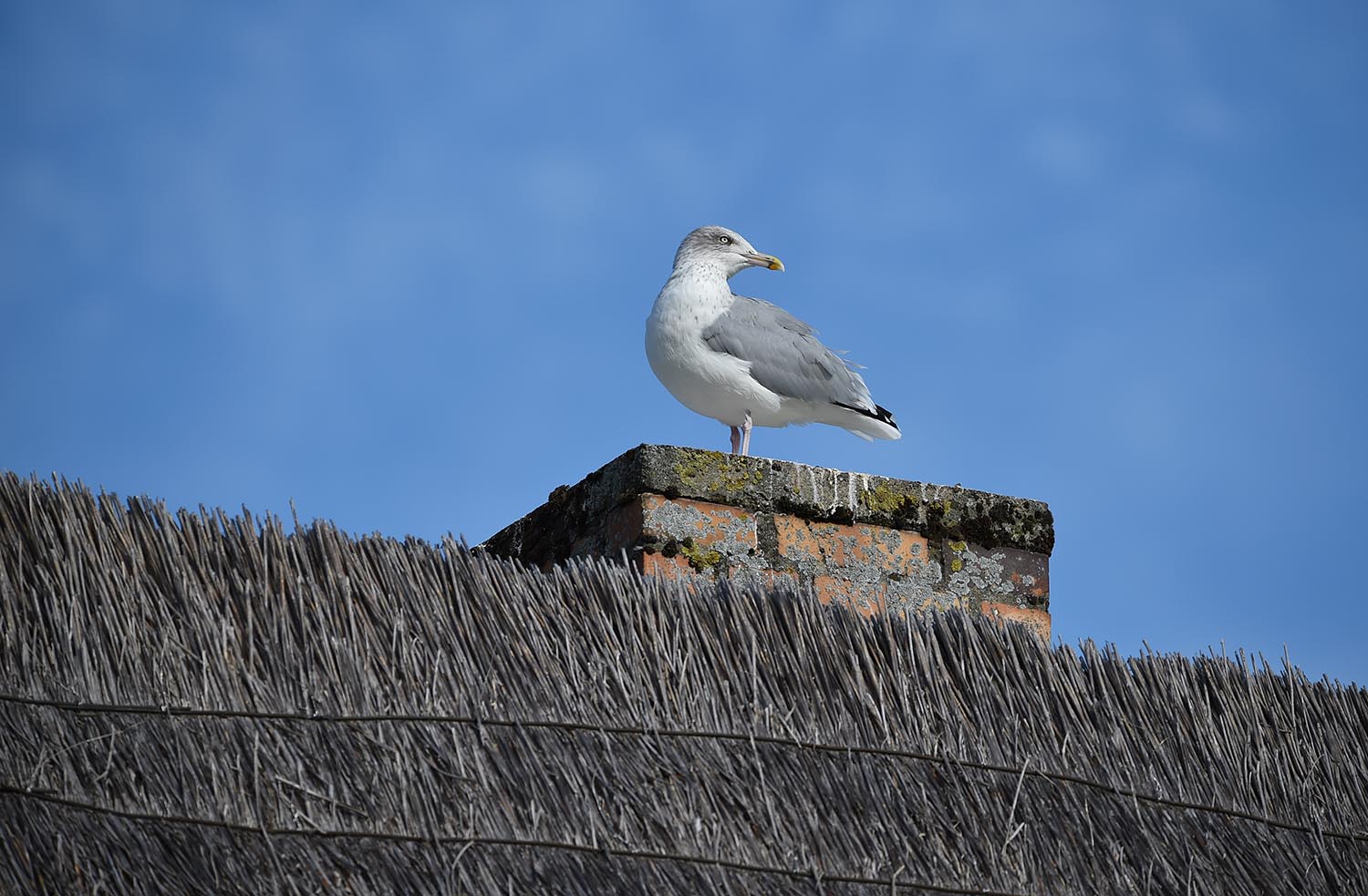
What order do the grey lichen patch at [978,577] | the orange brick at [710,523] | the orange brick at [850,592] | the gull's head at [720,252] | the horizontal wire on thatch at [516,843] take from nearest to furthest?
the horizontal wire on thatch at [516,843]
the orange brick at [710,523]
the orange brick at [850,592]
the grey lichen patch at [978,577]
the gull's head at [720,252]

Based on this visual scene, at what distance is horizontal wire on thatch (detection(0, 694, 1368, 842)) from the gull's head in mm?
3238

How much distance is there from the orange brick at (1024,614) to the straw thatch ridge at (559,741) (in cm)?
72

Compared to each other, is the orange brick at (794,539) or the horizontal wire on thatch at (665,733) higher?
the orange brick at (794,539)

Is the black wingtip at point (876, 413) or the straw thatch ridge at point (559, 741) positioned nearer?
the straw thatch ridge at point (559, 741)

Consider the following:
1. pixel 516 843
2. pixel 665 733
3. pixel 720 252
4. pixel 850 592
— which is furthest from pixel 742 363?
pixel 516 843

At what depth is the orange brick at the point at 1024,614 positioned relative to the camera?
4715 millimetres

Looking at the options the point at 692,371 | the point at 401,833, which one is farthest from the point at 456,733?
the point at 692,371

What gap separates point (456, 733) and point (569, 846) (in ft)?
1.14

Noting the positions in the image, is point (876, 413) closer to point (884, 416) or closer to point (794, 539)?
point (884, 416)

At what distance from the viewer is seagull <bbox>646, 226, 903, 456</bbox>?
6.00 metres

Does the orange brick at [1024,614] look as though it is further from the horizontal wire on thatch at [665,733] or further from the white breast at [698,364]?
the white breast at [698,364]

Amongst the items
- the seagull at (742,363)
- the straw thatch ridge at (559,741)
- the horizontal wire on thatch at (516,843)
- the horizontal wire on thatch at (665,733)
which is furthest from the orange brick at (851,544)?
the seagull at (742,363)

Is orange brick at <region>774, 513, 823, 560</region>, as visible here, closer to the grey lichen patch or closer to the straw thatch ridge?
the grey lichen patch

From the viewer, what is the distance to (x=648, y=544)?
4.33m
